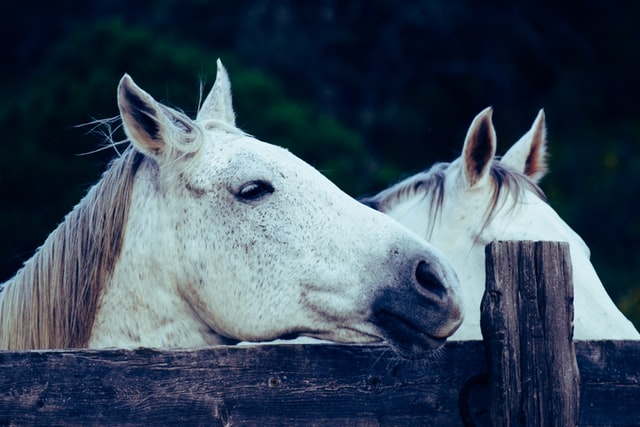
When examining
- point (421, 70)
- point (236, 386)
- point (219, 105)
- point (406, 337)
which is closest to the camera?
point (236, 386)

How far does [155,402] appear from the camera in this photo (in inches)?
79.0

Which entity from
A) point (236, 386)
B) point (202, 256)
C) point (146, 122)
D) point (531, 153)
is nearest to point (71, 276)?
point (202, 256)

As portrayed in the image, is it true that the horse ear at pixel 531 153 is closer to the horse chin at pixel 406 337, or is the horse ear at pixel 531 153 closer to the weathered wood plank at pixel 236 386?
the horse chin at pixel 406 337

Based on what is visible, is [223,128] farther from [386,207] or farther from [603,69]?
[603,69]

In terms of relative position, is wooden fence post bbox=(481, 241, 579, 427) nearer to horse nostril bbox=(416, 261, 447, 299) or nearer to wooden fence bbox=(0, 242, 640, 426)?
wooden fence bbox=(0, 242, 640, 426)

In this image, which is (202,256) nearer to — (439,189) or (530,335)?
(530,335)

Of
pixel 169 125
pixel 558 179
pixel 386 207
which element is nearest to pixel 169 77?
pixel 386 207

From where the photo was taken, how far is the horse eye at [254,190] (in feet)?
8.55

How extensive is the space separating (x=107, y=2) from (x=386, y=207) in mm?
17262

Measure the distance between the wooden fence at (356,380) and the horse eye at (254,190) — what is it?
64 centimetres

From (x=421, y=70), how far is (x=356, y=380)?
16423mm

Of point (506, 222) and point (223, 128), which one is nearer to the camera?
point (223, 128)

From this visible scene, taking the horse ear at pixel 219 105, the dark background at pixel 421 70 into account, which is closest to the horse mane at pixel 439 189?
the horse ear at pixel 219 105

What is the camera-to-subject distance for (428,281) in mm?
2408
